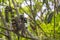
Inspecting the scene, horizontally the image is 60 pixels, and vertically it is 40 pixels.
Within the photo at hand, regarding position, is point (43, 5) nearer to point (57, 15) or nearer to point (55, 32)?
point (57, 15)

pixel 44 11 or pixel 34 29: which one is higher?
pixel 44 11

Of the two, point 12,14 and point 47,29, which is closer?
point 47,29

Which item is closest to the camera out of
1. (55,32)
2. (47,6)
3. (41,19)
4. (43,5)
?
(55,32)

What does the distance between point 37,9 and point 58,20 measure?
1.08ft

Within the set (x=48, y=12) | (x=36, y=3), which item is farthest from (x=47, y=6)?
(x=36, y=3)

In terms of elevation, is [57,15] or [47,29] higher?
[57,15]

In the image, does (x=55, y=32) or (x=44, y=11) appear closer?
(x=55, y=32)

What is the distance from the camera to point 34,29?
1513 millimetres

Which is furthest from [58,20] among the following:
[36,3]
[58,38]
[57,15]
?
[36,3]

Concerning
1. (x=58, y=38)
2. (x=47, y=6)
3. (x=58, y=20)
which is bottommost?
(x=58, y=38)

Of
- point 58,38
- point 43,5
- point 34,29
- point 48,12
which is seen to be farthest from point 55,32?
point 43,5

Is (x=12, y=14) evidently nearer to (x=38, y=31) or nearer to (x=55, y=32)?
(x=38, y=31)

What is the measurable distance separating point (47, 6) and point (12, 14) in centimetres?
33

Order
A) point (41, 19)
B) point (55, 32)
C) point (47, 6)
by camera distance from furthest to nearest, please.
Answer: point (47, 6), point (41, 19), point (55, 32)
